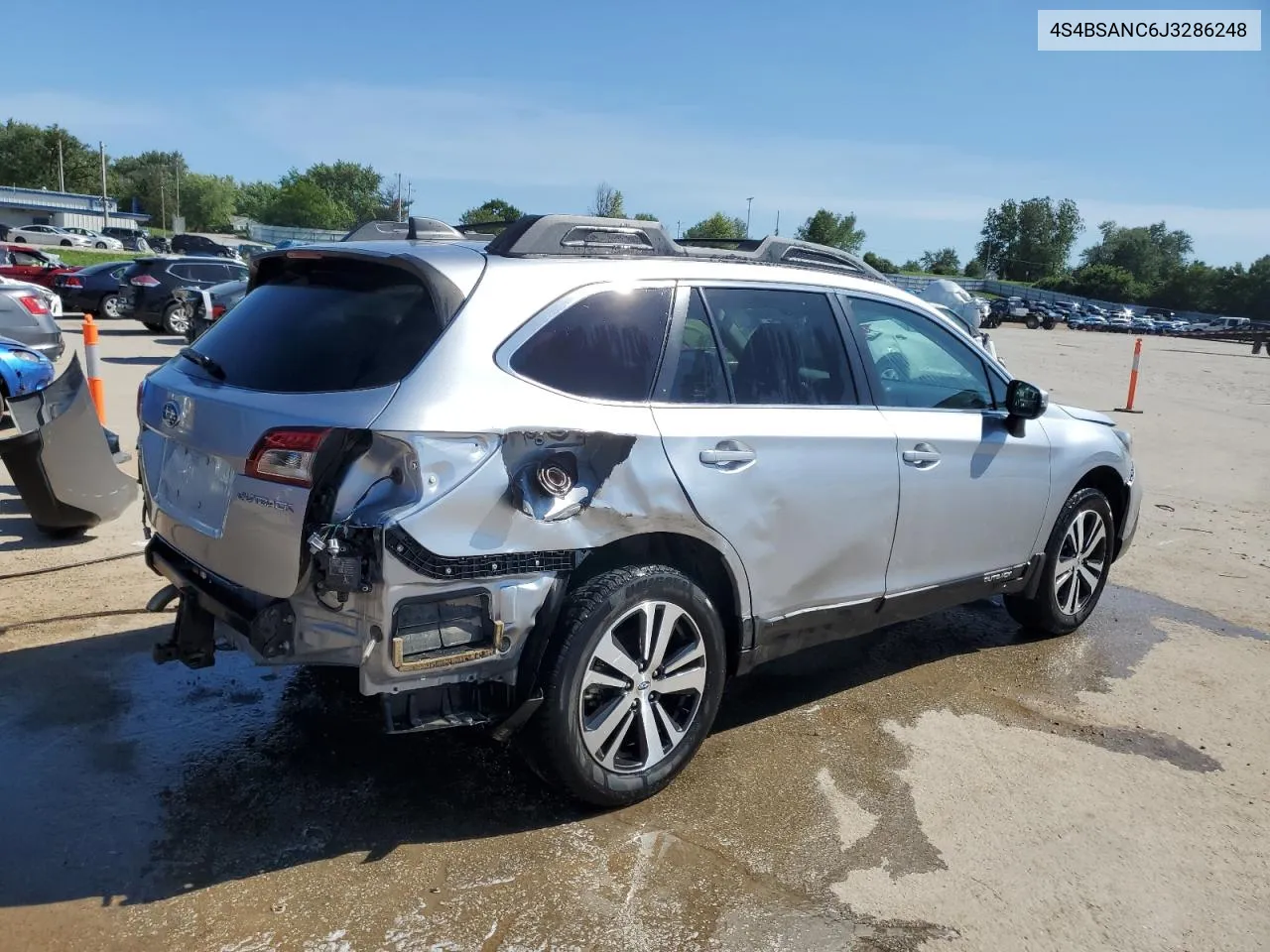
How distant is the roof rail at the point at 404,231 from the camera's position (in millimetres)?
3854

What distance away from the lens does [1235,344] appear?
185 ft

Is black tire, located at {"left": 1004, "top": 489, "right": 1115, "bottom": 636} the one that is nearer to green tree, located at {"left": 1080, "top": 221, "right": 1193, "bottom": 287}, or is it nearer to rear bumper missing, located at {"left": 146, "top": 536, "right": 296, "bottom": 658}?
rear bumper missing, located at {"left": 146, "top": 536, "right": 296, "bottom": 658}

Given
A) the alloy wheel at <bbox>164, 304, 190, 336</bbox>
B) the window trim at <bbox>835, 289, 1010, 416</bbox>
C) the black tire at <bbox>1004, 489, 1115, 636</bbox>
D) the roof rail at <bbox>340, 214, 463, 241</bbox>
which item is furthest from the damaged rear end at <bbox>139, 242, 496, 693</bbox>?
the alloy wheel at <bbox>164, 304, 190, 336</bbox>

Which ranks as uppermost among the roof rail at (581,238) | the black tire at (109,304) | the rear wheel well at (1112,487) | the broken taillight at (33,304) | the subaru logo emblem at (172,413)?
the roof rail at (581,238)

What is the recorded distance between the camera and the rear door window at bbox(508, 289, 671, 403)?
3219 mm

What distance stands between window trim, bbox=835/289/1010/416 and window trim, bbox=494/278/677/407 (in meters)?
0.99

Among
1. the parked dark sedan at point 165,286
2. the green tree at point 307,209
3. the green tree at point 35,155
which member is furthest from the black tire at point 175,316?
the green tree at point 35,155

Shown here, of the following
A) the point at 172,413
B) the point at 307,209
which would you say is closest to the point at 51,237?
the point at 307,209

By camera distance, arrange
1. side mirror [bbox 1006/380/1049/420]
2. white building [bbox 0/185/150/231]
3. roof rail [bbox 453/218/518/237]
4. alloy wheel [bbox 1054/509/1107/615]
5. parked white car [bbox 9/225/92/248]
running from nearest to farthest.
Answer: roof rail [bbox 453/218/518/237] → side mirror [bbox 1006/380/1049/420] → alloy wheel [bbox 1054/509/1107/615] → parked white car [bbox 9/225/92/248] → white building [bbox 0/185/150/231]

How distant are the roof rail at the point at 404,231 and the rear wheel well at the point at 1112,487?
356 cm

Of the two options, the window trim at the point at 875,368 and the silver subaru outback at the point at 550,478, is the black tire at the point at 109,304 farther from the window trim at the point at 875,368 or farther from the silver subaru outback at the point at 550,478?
the window trim at the point at 875,368

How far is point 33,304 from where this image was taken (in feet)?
40.3

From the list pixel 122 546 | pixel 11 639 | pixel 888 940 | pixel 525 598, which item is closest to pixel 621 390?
pixel 525 598

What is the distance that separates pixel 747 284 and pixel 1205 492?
787cm
